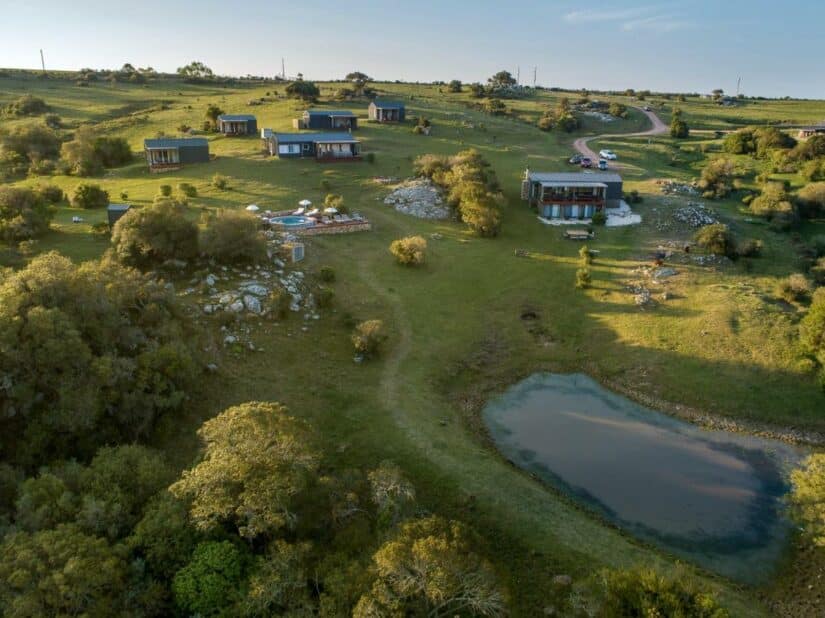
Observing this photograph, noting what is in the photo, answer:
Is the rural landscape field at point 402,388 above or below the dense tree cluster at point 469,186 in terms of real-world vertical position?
below

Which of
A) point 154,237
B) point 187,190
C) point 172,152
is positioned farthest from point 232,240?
point 172,152

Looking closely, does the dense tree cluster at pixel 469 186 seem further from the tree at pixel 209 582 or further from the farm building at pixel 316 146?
the tree at pixel 209 582

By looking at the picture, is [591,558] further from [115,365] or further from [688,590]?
[115,365]

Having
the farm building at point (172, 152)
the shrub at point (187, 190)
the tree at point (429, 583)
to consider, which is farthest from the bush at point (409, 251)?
the farm building at point (172, 152)

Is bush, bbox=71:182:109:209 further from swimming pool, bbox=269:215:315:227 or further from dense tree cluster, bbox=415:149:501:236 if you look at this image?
dense tree cluster, bbox=415:149:501:236

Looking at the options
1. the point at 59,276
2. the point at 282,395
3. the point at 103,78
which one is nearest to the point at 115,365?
the point at 59,276

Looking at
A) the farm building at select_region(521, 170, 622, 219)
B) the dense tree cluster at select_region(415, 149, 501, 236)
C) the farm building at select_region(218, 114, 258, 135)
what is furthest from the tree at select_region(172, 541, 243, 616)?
the farm building at select_region(218, 114, 258, 135)
